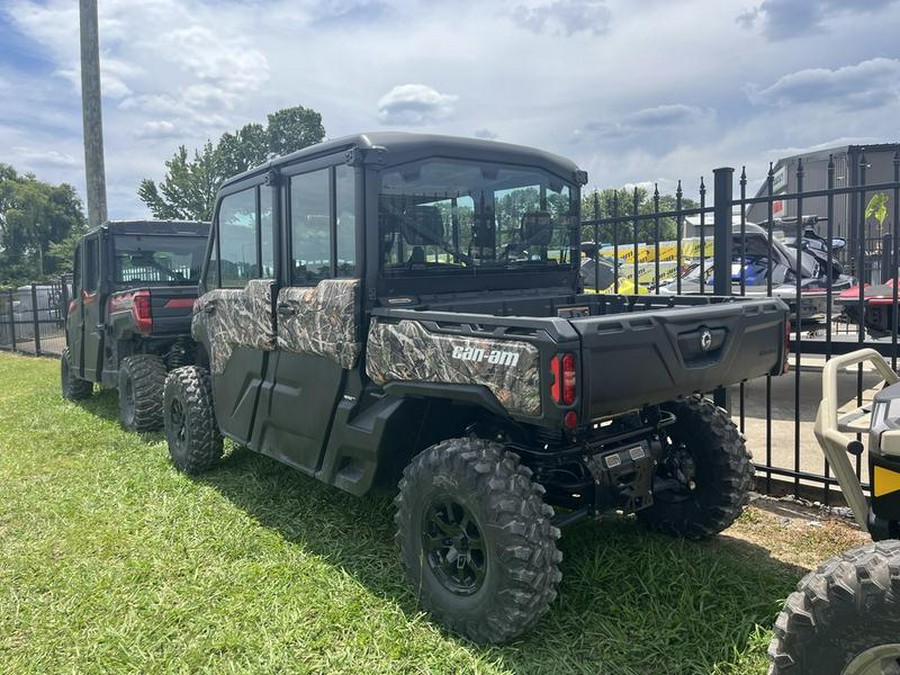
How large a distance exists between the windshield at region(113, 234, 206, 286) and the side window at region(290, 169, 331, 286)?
4.21 m

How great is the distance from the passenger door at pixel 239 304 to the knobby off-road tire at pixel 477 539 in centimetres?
173

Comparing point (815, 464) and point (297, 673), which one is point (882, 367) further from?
point (815, 464)

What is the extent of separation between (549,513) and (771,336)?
156 cm

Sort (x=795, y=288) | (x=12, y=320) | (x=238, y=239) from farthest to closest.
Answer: (x=12, y=320), (x=795, y=288), (x=238, y=239)

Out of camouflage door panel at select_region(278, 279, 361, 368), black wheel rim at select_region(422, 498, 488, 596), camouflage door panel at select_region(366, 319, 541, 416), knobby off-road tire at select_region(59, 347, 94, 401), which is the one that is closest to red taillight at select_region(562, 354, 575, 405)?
camouflage door panel at select_region(366, 319, 541, 416)

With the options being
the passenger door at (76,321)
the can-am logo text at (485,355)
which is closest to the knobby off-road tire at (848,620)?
the can-am logo text at (485,355)

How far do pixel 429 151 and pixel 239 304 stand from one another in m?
1.83

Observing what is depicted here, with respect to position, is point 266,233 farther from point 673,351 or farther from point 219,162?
point 219,162

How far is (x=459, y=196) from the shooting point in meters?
3.96

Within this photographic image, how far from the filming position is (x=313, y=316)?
3.93 meters

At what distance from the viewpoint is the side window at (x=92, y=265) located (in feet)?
26.0

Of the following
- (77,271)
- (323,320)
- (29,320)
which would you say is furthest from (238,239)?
(29,320)

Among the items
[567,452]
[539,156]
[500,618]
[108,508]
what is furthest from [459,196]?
[108,508]

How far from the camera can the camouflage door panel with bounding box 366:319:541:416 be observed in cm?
273
